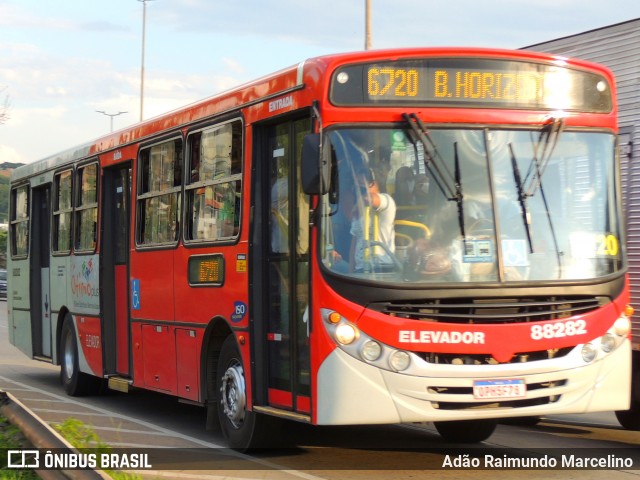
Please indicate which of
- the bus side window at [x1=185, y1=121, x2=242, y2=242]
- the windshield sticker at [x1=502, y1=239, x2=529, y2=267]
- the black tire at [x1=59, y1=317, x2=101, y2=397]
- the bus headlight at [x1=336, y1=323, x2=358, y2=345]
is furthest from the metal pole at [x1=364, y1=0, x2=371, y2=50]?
the bus headlight at [x1=336, y1=323, x2=358, y2=345]

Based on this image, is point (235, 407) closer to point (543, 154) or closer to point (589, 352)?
point (589, 352)

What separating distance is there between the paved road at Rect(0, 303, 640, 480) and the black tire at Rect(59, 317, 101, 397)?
0.89 ft

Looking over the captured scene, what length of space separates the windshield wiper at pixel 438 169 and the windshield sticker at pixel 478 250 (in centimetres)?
6

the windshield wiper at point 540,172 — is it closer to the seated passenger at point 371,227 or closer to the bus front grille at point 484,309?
the bus front grille at point 484,309

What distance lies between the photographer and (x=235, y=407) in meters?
10.2

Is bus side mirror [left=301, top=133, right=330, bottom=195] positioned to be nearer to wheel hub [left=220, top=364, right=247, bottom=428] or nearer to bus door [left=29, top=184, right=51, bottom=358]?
wheel hub [left=220, top=364, right=247, bottom=428]

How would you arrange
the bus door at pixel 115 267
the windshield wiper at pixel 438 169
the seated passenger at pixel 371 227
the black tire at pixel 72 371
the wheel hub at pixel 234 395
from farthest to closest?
1. the black tire at pixel 72 371
2. the bus door at pixel 115 267
3. the wheel hub at pixel 234 395
4. the windshield wiper at pixel 438 169
5. the seated passenger at pixel 371 227

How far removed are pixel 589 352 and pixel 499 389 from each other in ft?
2.61

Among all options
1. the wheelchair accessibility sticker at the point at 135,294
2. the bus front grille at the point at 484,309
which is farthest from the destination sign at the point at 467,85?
the wheelchair accessibility sticker at the point at 135,294

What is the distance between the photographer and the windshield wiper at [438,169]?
856 centimetres

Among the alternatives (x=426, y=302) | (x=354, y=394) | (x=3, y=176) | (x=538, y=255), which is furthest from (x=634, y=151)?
(x=3, y=176)

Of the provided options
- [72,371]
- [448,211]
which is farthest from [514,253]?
[72,371]

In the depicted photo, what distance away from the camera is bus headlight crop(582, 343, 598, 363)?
8.66m

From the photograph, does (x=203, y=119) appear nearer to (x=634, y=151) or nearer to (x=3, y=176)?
(x=634, y=151)
